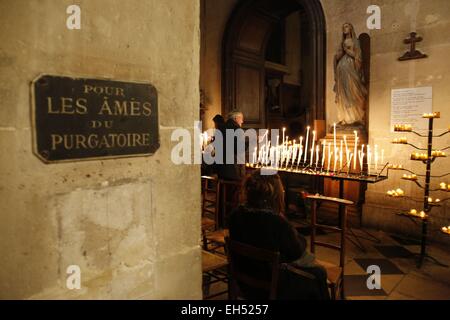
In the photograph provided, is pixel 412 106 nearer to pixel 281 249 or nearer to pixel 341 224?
pixel 341 224

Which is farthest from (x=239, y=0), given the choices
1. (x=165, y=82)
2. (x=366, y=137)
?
(x=165, y=82)

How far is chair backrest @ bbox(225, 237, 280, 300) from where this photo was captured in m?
2.07

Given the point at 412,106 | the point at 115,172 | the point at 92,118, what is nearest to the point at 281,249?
the point at 115,172

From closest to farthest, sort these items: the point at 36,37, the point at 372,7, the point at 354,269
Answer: the point at 36,37, the point at 354,269, the point at 372,7

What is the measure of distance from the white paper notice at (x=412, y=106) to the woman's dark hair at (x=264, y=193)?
349cm

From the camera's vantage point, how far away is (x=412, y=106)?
16.6 feet

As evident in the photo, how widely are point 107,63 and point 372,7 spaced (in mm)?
5290

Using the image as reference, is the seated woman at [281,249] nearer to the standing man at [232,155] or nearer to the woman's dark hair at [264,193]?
the woman's dark hair at [264,193]

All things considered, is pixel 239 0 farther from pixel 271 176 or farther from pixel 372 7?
pixel 271 176

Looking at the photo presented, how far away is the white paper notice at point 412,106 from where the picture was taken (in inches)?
195

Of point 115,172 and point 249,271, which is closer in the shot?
point 115,172

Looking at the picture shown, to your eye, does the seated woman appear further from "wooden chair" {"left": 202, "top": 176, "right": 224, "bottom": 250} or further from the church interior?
"wooden chair" {"left": 202, "top": 176, "right": 224, "bottom": 250}

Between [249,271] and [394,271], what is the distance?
2369 millimetres

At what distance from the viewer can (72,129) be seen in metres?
1.30
